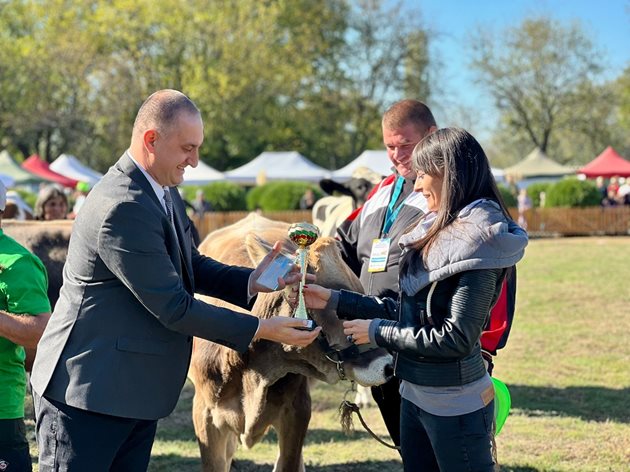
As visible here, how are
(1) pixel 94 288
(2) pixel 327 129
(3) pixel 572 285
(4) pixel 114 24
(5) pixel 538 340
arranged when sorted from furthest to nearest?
(2) pixel 327 129, (4) pixel 114 24, (3) pixel 572 285, (5) pixel 538 340, (1) pixel 94 288

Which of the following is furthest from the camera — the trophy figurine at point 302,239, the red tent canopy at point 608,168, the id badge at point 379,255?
the red tent canopy at point 608,168

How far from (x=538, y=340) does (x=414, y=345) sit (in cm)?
→ 795

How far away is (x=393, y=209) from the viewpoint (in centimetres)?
435

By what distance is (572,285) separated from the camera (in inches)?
595

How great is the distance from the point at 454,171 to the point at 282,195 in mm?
25732

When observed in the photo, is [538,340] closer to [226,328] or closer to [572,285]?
[572,285]

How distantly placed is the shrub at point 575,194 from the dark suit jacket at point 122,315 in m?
27.6

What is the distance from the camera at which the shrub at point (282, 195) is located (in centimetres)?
2850

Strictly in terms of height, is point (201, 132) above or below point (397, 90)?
below

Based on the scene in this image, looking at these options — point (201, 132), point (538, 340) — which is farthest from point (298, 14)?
point (201, 132)

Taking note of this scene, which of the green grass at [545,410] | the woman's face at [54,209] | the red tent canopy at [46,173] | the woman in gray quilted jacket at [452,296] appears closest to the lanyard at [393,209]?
the woman in gray quilted jacket at [452,296]

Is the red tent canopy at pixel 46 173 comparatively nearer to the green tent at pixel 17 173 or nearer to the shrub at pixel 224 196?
the green tent at pixel 17 173

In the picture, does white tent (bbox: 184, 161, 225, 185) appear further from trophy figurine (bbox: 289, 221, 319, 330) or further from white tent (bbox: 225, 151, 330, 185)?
trophy figurine (bbox: 289, 221, 319, 330)

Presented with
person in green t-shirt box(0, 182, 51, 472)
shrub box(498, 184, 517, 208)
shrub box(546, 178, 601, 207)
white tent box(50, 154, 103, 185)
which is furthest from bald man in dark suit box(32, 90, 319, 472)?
shrub box(546, 178, 601, 207)
